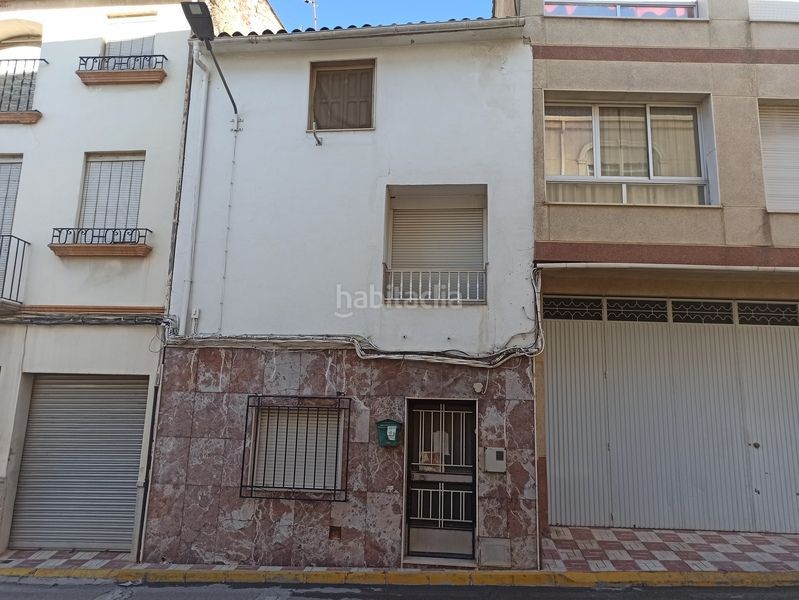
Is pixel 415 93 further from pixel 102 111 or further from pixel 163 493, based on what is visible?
pixel 163 493

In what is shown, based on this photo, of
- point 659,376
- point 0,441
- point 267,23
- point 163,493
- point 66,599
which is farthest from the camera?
point 267,23

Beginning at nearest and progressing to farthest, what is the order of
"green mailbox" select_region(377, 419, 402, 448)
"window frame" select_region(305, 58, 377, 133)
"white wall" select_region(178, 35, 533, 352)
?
"green mailbox" select_region(377, 419, 402, 448) → "white wall" select_region(178, 35, 533, 352) → "window frame" select_region(305, 58, 377, 133)

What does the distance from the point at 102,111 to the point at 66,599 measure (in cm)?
658

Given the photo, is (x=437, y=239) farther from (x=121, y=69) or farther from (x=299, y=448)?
(x=121, y=69)

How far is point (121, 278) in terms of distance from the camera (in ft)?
24.2

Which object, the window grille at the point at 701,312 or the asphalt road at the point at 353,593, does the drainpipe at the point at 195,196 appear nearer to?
the asphalt road at the point at 353,593

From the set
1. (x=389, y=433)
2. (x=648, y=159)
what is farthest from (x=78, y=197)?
(x=648, y=159)

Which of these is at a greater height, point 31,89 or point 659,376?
point 31,89

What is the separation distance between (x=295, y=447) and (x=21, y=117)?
6.56 m

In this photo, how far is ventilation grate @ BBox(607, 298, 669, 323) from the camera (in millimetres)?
7923

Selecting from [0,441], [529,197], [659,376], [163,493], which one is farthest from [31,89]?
[659,376]

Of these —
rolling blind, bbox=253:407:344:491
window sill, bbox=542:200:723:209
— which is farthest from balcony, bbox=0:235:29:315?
window sill, bbox=542:200:723:209

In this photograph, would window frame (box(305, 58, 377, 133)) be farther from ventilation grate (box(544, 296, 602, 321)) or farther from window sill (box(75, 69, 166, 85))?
ventilation grate (box(544, 296, 602, 321))

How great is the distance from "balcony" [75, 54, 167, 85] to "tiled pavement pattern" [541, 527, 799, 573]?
8692 millimetres
